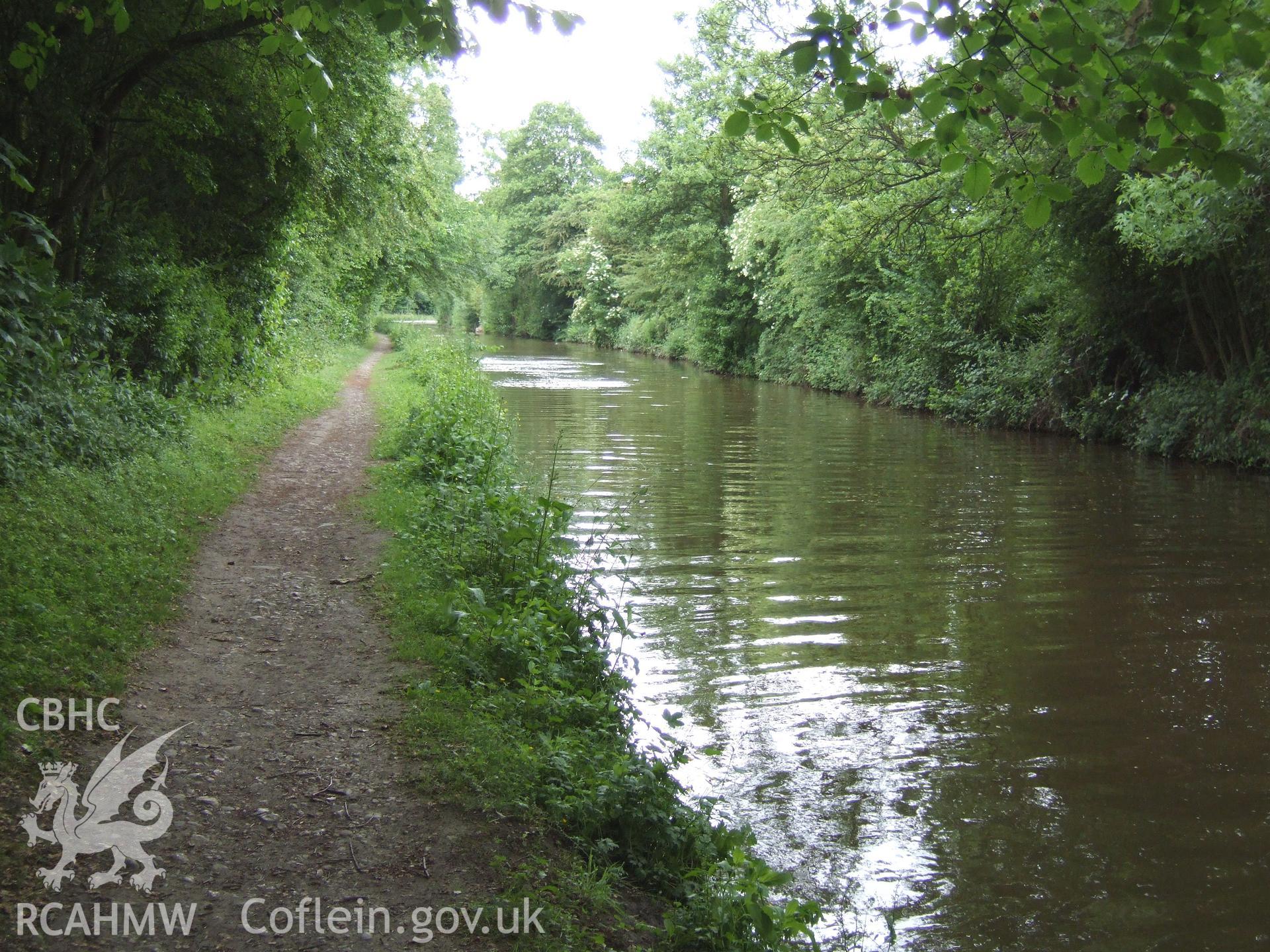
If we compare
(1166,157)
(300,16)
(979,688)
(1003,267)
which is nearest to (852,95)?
(1166,157)

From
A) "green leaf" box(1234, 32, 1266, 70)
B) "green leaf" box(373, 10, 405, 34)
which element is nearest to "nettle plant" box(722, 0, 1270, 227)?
"green leaf" box(1234, 32, 1266, 70)

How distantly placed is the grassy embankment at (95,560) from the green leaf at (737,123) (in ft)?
12.7

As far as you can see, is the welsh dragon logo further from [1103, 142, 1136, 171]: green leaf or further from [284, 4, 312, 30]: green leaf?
[1103, 142, 1136, 171]: green leaf

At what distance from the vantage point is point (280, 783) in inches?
182

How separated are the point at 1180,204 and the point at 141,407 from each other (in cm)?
1392

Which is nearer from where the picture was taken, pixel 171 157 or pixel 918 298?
pixel 171 157

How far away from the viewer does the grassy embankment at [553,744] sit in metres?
4.09

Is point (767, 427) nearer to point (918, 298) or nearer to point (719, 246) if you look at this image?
point (918, 298)

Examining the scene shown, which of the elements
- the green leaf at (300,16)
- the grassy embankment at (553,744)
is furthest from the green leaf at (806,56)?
the grassy embankment at (553,744)

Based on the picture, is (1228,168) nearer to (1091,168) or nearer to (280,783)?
(1091,168)

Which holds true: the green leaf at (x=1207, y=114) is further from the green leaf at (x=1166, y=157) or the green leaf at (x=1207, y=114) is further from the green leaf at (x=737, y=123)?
the green leaf at (x=737, y=123)

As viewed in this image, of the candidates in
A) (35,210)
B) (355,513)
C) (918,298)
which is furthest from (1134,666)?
(918,298)

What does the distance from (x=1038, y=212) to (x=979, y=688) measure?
14.9ft

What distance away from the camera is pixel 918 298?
91.4 feet
